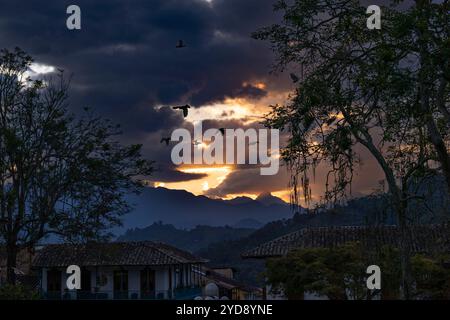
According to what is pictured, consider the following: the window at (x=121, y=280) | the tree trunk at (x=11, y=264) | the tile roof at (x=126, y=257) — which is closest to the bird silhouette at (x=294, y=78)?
the tree trunk at (x=11, y=264)

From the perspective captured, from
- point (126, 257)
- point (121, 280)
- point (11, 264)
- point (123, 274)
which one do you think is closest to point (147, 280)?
point (123, 274)

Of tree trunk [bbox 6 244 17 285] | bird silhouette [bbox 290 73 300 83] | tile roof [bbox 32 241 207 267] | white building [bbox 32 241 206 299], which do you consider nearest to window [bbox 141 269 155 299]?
white building [bbox 32 241 206 299]

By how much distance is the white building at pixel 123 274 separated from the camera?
1850 inches

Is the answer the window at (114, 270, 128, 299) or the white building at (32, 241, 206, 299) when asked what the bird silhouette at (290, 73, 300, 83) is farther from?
the window at (114, 270, 128, 299)

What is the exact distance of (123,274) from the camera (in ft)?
159

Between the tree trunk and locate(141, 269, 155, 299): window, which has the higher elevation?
the tree trunk

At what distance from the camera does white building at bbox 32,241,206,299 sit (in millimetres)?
47000

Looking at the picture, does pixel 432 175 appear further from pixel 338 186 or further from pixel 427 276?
pixel 427 276

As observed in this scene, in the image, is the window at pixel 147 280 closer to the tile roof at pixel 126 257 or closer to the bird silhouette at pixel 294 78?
the tile roof at pixel 126 257

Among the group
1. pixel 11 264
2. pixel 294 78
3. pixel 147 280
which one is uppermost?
pixel 294 78

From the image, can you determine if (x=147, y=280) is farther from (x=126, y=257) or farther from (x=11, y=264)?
(x=11, y=264)

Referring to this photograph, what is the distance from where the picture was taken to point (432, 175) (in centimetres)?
1591

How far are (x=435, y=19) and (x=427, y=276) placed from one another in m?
18.3
